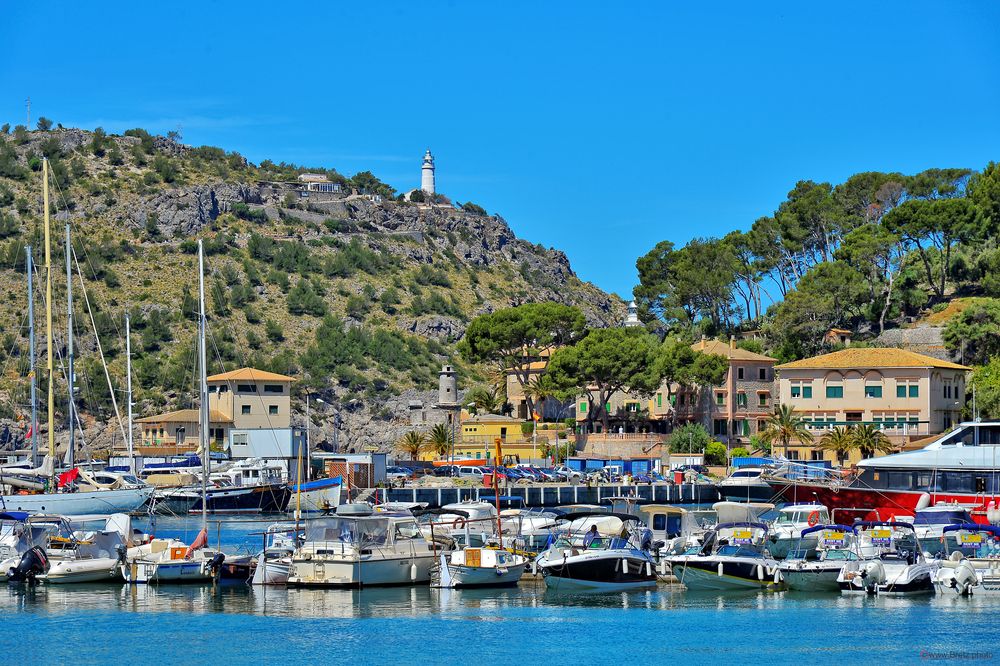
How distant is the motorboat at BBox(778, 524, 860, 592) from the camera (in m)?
45.6

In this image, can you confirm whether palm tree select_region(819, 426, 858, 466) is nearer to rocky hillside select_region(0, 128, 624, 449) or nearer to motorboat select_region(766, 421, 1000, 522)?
motorboat select_region(766, 421, 1000, 522)

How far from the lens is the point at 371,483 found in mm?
92188

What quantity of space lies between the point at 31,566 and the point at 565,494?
44.2 metres

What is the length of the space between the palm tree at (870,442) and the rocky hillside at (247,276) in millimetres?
50505

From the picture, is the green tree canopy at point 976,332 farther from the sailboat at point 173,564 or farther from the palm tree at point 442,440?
the sailboat at point 173,564

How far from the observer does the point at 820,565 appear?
45.7 metres

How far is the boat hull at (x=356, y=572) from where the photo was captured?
45625mm

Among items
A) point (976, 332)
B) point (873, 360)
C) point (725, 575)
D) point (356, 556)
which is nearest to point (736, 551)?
point (725, 575)

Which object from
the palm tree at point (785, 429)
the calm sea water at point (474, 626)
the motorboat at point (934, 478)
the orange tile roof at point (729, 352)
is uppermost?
the orange tile roof at point (729, 352)

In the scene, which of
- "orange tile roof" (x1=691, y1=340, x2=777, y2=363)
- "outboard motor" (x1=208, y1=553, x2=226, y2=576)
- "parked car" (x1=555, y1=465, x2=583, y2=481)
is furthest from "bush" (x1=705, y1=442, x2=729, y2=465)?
"outboard motor" (x1=208, y1=553, x2=226, y2=576)

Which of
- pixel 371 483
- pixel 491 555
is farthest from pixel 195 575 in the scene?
pixel 371 483

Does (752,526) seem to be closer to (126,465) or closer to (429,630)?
(429,630)

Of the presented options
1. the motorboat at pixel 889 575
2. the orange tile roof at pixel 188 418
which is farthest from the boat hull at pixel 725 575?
the orange tile roof at pixel 188 418

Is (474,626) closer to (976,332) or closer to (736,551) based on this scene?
(736,551)
